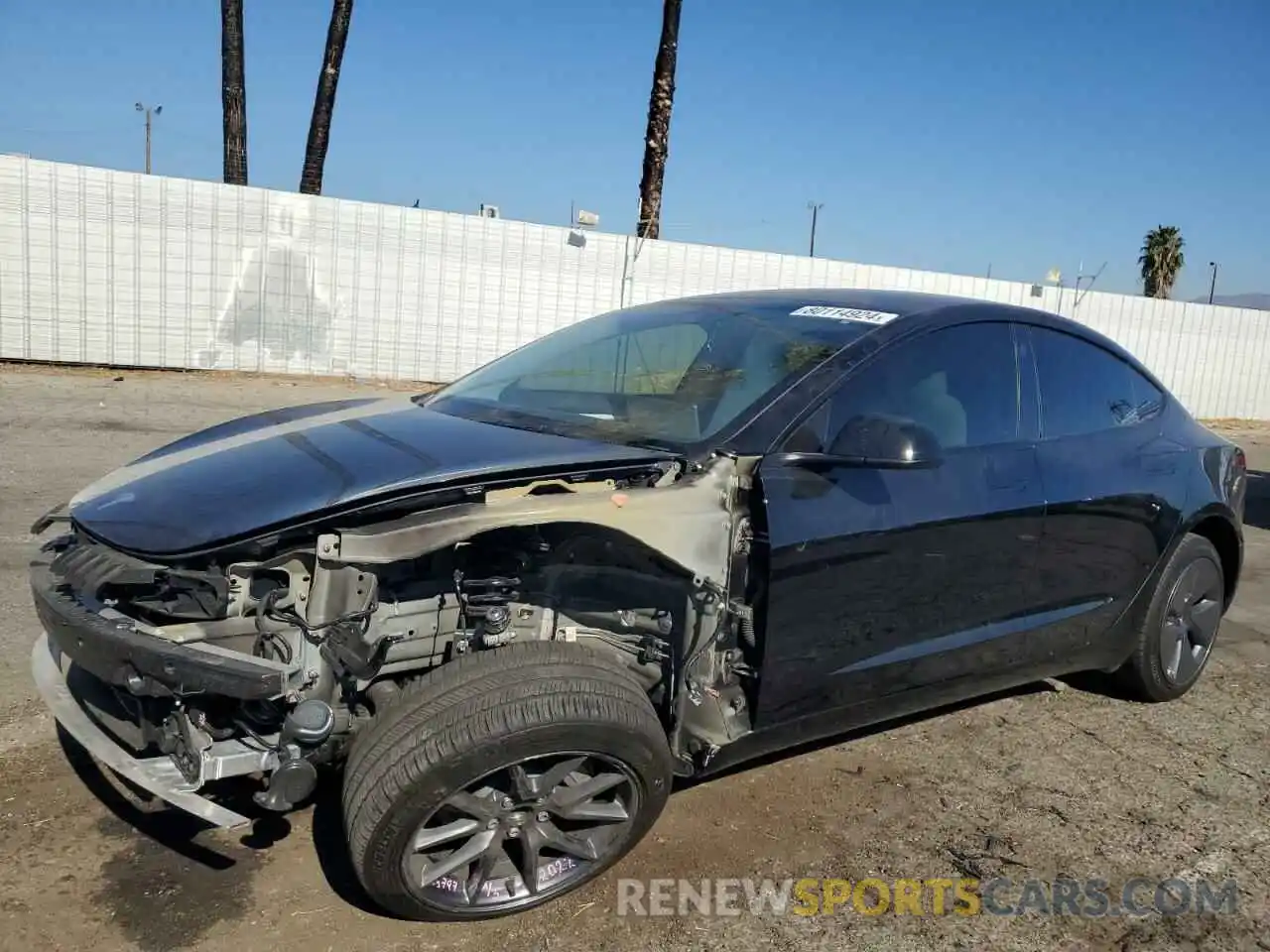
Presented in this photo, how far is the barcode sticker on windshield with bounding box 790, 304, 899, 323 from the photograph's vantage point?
335 centimetres

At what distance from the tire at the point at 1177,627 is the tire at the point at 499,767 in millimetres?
2439

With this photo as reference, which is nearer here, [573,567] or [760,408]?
[573,567]

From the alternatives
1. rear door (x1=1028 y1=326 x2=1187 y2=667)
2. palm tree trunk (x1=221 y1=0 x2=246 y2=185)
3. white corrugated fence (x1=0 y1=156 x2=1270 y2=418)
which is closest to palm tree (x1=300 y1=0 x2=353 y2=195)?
palm tree trunk (x1=221 y1=0 x2=246 y2=185)

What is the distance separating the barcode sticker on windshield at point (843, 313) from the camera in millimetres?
3352

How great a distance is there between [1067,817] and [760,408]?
1.74 meters

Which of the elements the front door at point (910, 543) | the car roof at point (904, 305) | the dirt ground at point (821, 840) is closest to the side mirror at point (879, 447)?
the front door at point (910, 543)

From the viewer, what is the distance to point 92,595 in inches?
98.0

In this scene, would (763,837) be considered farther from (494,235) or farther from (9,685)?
(494,235)

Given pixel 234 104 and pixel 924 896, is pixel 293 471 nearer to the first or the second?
pixel 924 896

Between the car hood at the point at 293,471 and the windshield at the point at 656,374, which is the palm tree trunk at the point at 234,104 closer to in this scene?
the windshield at the point at 656,374

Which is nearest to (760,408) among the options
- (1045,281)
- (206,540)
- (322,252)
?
(206,540)

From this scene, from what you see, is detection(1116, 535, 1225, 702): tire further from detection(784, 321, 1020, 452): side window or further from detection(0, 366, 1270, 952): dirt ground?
detection(784, 321, 1020, 452): side window

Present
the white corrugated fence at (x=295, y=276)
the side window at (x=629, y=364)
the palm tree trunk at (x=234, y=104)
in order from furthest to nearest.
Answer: the palm tree trunk at (x=234, y=104), the white corrugated fence at (x=295, y=276), the side window at (x=629, y=364)

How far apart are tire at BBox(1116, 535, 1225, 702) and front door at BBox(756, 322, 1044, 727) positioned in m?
0.85
